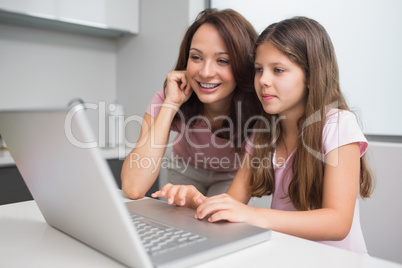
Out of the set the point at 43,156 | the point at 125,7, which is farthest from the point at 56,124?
the point at 125,7

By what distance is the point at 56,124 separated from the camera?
0.39 meters

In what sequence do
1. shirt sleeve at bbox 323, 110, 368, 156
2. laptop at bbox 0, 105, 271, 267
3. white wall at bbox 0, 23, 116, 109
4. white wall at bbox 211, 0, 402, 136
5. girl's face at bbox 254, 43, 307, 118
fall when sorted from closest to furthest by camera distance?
laptop at bbox 0, 105, 271, 267
shirt sleeve at bbox 323, 110, 368, 156
girl's face at bbox 254, 43, 307, 118
white wall at bbox 211, 0, 402, 136
white wall at bbox 0, 23, 116, 109

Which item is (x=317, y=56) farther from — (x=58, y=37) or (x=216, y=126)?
(x=58, y=37)

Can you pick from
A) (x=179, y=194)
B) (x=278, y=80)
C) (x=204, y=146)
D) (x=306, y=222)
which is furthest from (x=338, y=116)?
(x=204, y=146)

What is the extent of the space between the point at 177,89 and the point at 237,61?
26 cm

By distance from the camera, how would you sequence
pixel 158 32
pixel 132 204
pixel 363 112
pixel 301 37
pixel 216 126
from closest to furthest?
pixel 132 204
pixel 301 37
pixel 216 126
pixel 363 112
pixel 158 32

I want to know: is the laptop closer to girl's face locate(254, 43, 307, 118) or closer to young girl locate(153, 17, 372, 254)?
young girl locate(153, 17, 372, 254)

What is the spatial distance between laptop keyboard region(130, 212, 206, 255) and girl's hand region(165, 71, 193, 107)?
722 mm

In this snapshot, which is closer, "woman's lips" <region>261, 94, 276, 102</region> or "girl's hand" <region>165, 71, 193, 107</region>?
"woman's lips" <region>261, 94, 276, 102</region>

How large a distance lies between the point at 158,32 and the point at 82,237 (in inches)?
71.3

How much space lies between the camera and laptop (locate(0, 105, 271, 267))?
1.24 feet

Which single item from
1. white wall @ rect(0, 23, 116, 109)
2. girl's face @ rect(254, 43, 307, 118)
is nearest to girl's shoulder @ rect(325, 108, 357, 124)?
girl's face @ rect(254, 43, 307, 118)

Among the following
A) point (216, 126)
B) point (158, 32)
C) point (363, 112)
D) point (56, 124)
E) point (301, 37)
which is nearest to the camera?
point (56, 124)

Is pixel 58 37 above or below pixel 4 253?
above
